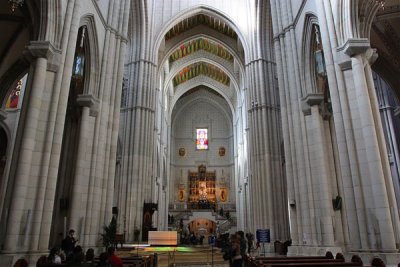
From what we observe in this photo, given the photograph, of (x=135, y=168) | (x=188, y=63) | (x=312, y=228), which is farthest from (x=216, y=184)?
(x=312, y=228)

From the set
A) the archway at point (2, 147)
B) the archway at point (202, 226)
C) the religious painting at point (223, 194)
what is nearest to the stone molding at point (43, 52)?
the archway at point (2, 147)

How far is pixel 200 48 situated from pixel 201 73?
4999 millimetres

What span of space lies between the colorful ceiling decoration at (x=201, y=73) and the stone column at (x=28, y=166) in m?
28.0

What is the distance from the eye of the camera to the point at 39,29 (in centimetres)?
969

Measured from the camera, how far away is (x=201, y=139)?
1754 inches

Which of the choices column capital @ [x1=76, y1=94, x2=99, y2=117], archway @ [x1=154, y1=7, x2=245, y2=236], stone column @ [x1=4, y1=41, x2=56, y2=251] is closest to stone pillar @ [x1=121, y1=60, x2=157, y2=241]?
archway @ [x1=154, y1=7, x2=245, y2=236]

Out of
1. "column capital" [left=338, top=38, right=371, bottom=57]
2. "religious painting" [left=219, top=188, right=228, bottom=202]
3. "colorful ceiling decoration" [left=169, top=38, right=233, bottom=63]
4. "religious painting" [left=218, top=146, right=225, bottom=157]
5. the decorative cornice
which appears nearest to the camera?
"column capital" [left=338, top=38, right=371, bottom=57]

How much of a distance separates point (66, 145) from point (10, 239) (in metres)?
5.72

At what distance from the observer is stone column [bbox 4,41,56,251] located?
25.4ft

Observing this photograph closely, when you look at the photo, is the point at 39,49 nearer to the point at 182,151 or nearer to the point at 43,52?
the point at 43,52

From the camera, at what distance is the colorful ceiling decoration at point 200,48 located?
32938 millimetres

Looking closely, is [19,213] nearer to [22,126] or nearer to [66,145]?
[22,126]

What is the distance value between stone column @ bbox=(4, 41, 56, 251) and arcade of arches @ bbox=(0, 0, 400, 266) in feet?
0.09

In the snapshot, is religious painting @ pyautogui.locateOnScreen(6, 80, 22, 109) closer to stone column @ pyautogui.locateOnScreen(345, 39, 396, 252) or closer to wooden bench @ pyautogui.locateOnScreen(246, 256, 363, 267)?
wooden bench @ pyautogui.locateOnScreen(246, 256, 363, 267)
